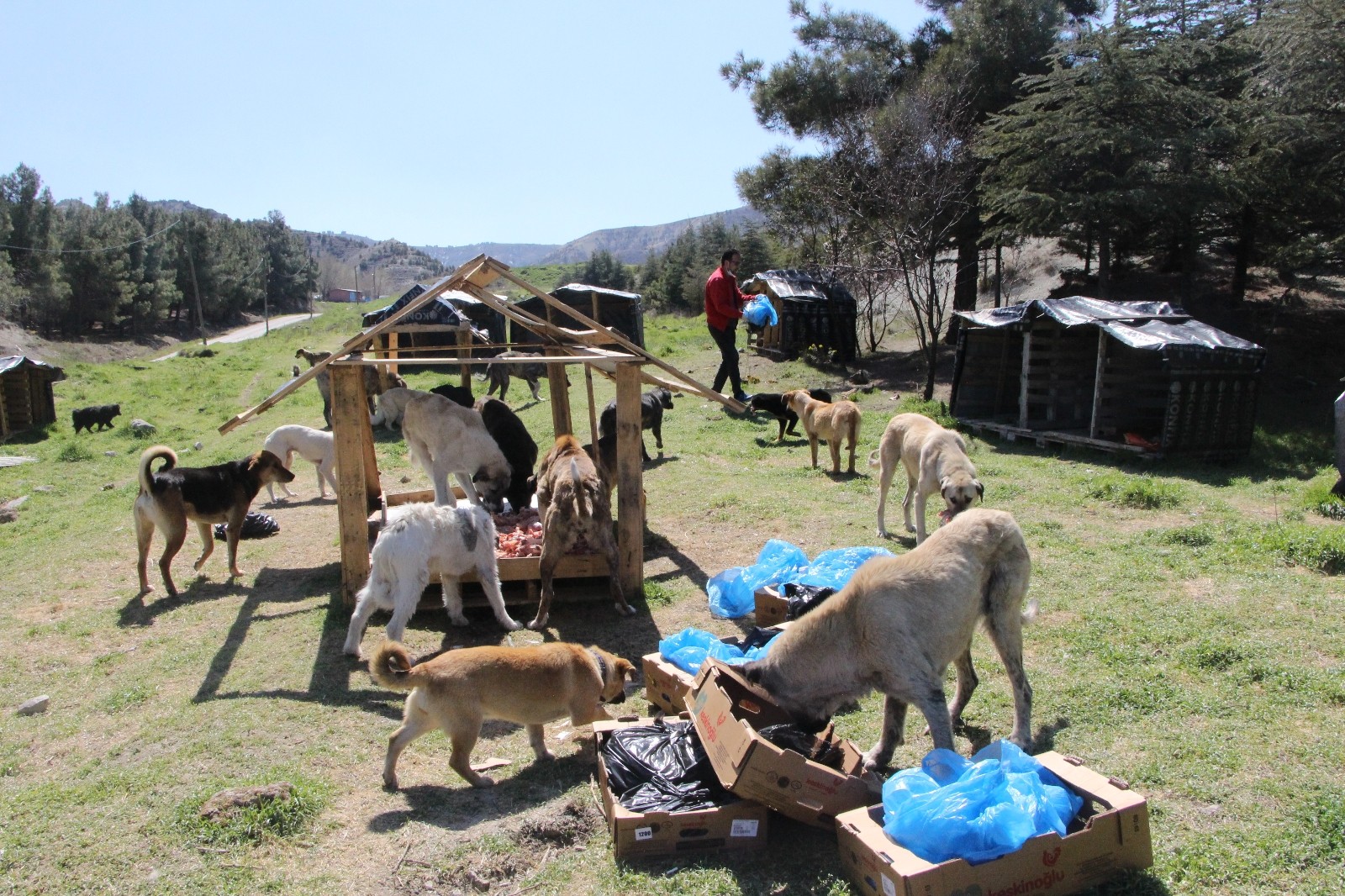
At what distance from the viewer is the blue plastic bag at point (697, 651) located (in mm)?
5758

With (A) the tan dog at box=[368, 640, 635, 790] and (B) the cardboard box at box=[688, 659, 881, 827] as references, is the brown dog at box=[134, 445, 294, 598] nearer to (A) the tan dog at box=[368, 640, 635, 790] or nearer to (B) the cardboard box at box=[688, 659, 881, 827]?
(A) the tan dog at box=[368, 640, 635, 790]

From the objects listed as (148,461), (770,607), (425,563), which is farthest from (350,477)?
(770,607)

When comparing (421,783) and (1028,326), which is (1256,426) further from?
(421,783)

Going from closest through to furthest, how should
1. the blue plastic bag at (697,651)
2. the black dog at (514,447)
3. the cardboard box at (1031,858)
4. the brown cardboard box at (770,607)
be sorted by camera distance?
1. the cardboard box at (1031,858)
2. the blue plastic bag at (697,651)
3. the brown cardboard box at (770,607)
4. the black dog at (514,447)

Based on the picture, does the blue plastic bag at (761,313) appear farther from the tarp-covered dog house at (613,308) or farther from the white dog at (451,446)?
the white dog at (451,446)

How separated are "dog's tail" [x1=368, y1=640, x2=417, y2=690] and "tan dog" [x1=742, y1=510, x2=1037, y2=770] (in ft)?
6.42

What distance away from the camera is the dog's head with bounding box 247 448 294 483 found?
9.60 metres

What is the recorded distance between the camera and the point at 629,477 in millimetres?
8102

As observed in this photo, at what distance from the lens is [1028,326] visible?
14867 millimetres

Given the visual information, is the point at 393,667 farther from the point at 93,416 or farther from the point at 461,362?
the point at 93,416

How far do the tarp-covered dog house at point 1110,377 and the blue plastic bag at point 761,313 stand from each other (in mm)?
8687

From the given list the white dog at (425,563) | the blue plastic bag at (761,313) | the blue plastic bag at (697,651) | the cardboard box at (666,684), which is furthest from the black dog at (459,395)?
the blue plastic bag at (761,313)

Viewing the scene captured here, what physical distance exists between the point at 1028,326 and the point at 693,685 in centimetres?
1217

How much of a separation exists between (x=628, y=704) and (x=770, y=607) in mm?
1647
